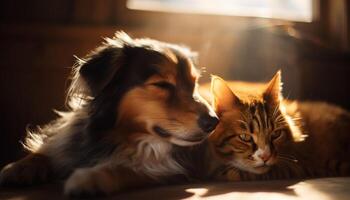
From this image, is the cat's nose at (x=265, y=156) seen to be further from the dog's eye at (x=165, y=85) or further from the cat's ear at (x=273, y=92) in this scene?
the dog's eye at (x=165, y=85)

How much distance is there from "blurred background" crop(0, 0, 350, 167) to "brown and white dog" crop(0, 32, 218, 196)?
0.83m

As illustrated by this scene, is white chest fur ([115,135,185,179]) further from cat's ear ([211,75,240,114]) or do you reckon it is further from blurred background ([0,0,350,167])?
blurred background ([0,0,350,167])

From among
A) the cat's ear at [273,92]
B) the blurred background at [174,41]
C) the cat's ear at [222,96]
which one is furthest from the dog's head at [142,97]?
the blurred background at [174,41]

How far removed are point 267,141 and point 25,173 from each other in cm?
84

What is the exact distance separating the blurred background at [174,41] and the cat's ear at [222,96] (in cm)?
76

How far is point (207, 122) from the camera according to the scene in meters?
1.40

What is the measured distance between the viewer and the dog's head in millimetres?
1433

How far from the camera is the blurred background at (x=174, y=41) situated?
2400 mm

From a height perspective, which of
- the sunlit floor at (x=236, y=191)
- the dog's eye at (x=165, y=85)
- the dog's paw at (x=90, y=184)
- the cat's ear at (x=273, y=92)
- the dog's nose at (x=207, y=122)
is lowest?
the sunlit floor at (x=236, y=191)

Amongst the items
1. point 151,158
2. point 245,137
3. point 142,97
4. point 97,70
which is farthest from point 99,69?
point 245,137

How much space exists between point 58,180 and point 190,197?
0.54m

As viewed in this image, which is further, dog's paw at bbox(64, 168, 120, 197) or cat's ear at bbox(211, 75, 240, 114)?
cat's ear at bbox(211, 75, 240, 114)

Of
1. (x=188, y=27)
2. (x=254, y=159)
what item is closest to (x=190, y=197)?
(x=254, y=159)

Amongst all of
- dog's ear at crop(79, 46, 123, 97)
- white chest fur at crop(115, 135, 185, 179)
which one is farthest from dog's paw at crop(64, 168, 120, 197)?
dog's ear at crop(79, 46, 123, 97)
